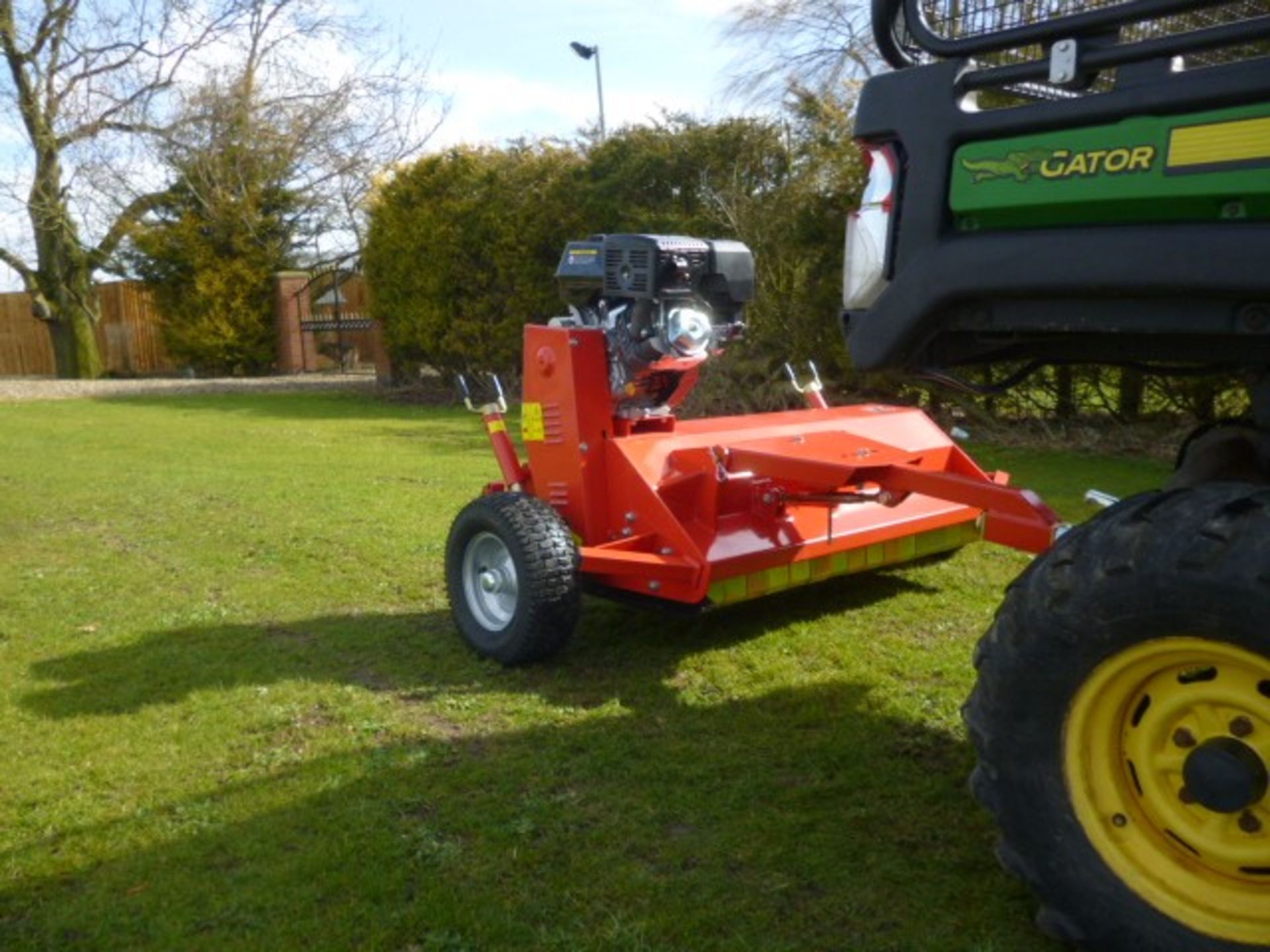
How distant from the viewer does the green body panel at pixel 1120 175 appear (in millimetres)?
2018

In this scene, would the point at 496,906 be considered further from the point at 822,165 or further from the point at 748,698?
the point at 822,165

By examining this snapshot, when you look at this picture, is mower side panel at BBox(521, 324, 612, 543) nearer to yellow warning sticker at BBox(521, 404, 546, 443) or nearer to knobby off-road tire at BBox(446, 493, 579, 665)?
yellow warning sticker at BBox(521, 404, 546, 443)

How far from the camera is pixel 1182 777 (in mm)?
2311

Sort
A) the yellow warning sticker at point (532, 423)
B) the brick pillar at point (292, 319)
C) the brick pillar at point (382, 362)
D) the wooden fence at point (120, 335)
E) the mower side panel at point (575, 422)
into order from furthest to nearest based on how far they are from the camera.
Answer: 1. the wooden fence at point (120, 335)
2. the brick pillar at point (292, 319)
3. the brick pillar at point (382, 362)
4. the yellow warning sticker at point (532, 423)
5. the mower side panel at point (575, 422)

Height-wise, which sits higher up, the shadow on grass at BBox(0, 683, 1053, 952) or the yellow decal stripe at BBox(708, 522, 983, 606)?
the yellow decal stripe at BBox(708, 522, 983, 606)

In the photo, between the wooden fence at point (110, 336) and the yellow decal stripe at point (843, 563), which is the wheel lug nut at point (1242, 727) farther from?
→ the wooden fence at point (110, 336)

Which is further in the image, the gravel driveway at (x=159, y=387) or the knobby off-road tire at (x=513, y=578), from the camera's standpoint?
the gravel driveway at (x=159, y=387)

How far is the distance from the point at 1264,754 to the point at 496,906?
1.77m

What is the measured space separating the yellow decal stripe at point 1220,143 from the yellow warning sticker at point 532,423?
311 centimetres

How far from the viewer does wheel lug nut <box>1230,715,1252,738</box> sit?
226cm

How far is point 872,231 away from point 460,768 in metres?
2.19

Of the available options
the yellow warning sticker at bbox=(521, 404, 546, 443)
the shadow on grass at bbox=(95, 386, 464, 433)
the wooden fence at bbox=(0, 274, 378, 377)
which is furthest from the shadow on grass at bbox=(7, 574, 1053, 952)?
the wooden fence at bbox=(0, 274, 378, 377)

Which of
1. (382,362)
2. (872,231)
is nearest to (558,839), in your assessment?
(872,231)

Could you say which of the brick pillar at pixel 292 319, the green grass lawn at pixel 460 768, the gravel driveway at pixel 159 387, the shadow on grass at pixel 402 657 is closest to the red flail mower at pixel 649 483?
the shadow on grass at pixel 402 657
